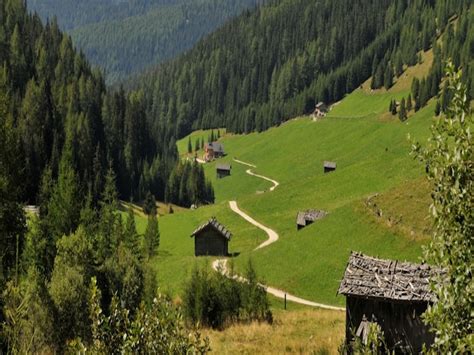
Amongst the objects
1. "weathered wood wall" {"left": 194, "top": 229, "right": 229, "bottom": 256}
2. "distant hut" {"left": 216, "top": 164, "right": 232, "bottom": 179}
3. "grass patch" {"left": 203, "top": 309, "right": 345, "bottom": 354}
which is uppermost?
"distant hut" {"left": 216, "top": 164, "right": 232, "bottom": 179}

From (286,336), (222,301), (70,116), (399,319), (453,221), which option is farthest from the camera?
(70,116)

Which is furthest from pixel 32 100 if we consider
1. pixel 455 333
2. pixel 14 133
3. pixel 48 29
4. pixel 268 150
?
pixel 455 333

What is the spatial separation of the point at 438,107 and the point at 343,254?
81.5 meters

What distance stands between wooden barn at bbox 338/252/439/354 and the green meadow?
263 inches

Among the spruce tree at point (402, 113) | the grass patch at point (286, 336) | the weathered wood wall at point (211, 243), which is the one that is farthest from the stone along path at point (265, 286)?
the spruce tree at point (402, 113)

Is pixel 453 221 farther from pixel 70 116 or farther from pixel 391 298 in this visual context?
pixel 70 116

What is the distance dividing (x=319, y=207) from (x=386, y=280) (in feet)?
205

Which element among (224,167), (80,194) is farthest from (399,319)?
(224,167)

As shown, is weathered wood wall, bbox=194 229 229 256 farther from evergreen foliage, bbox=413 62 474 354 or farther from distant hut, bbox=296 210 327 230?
evergreen foliage, bbox=413 62 474 354

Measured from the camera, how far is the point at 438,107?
131375 millimetres

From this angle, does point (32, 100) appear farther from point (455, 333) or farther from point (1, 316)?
point (455, 333)

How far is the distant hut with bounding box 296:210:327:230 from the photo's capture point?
7862 cm

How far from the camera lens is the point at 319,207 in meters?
89.6

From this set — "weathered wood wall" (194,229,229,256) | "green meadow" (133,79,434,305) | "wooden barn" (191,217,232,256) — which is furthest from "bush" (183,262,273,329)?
"weathered wood wall" (194,229,229,256)
